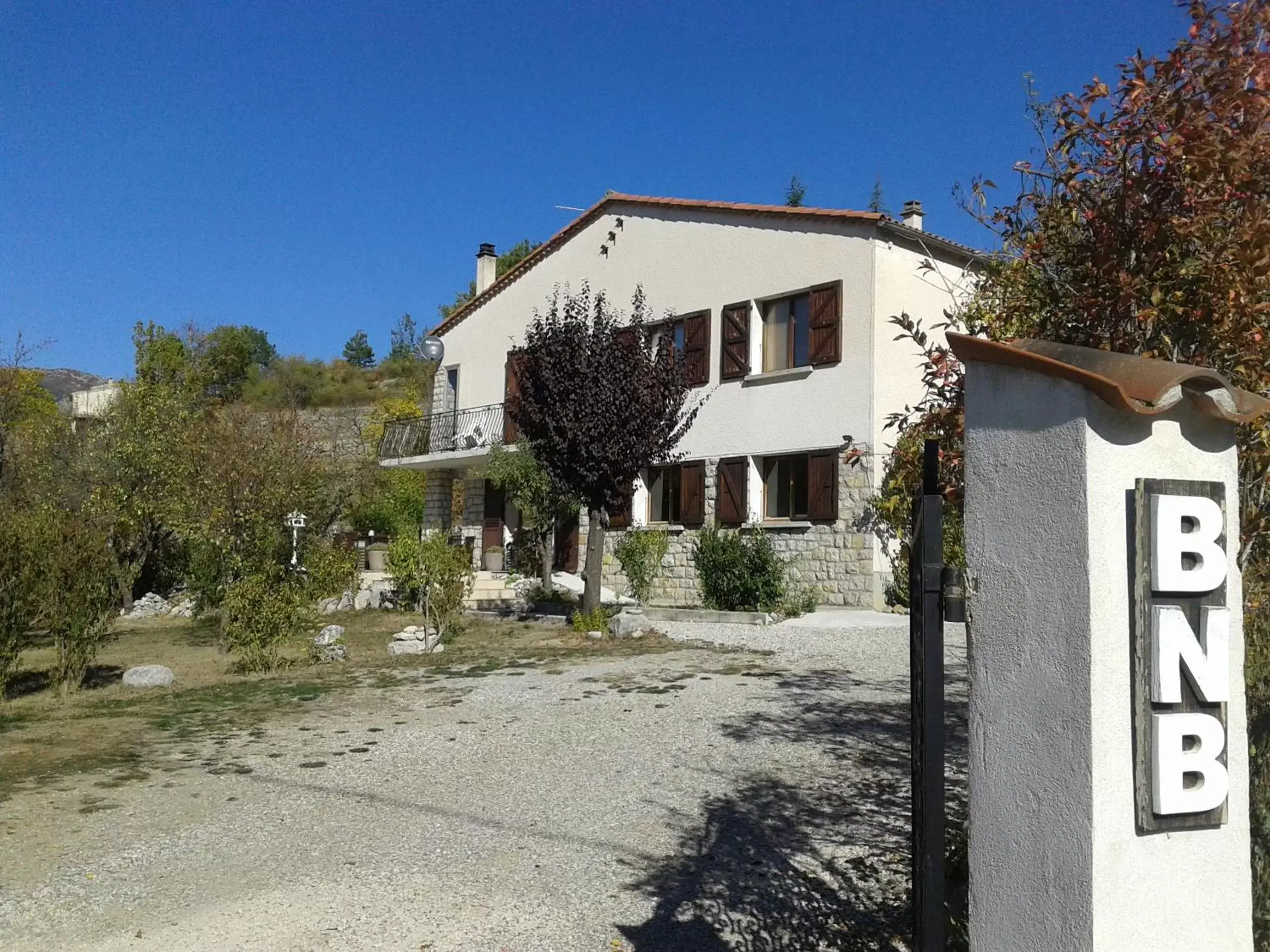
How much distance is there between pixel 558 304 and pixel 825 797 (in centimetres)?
1823

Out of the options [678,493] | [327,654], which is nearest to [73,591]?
[327,654]

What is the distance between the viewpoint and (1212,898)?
7.93 ft

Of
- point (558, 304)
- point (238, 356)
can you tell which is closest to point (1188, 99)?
point (558, 304)

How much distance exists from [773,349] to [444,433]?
10.2m

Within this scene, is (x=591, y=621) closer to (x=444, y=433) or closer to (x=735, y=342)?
(x=735, y=342)

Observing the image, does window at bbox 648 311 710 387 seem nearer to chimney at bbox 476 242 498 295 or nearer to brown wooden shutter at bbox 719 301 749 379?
brown wooden shutter at bbox 719 301 749 379

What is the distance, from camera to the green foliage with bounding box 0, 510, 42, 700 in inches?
390

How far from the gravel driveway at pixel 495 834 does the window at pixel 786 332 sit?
10153mm

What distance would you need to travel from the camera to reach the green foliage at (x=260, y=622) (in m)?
11.9

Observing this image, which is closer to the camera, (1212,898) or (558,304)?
(1212,898)

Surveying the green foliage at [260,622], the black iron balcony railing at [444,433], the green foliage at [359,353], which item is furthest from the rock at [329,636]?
the green foliage at [359,353]

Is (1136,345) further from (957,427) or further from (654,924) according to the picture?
(654,924)

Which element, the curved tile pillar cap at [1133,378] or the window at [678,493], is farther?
the window at [678,493]

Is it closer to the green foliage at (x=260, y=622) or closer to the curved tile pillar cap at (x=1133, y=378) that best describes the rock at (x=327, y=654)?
the green foliage at (x=260, y=622)
